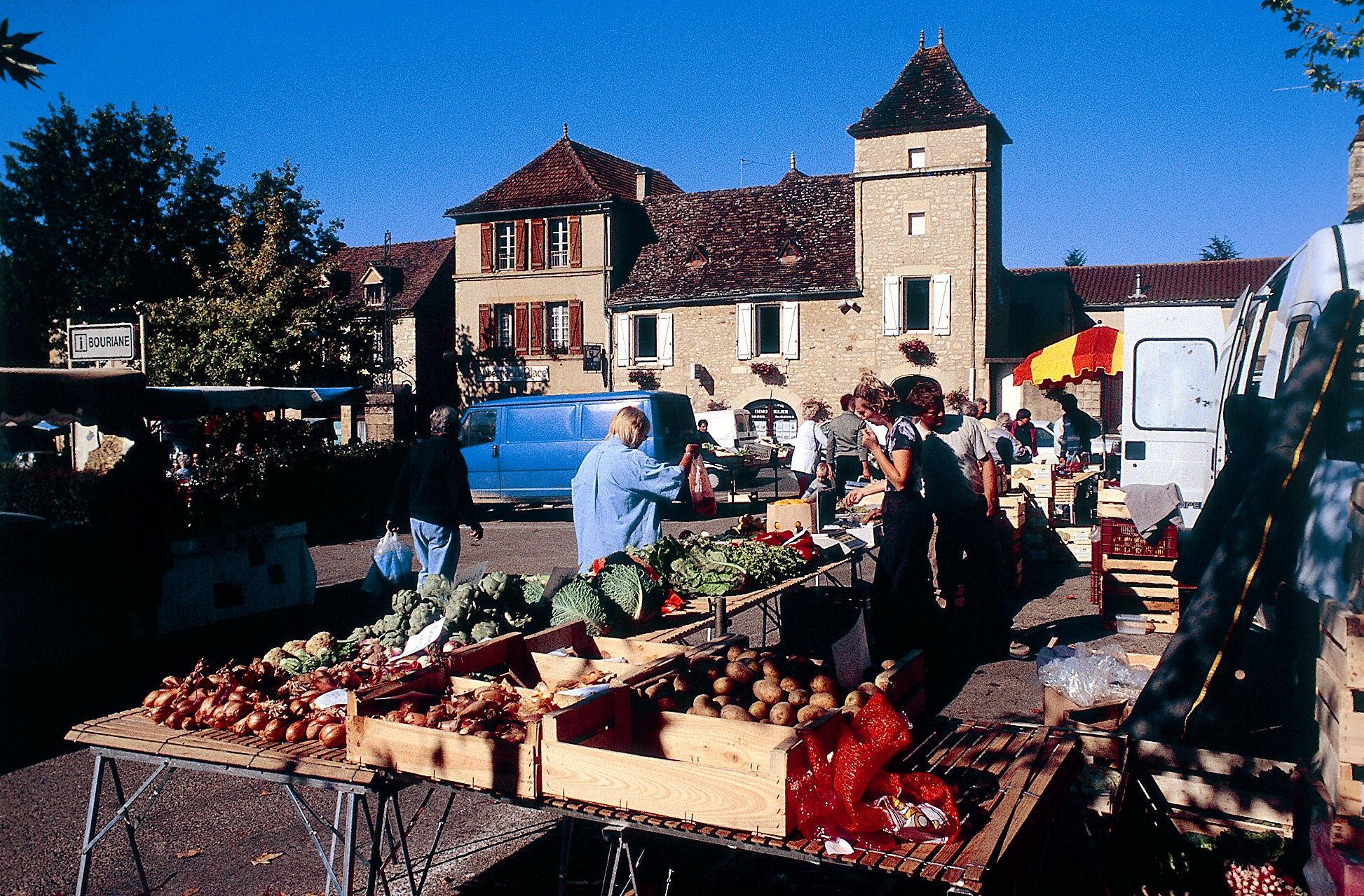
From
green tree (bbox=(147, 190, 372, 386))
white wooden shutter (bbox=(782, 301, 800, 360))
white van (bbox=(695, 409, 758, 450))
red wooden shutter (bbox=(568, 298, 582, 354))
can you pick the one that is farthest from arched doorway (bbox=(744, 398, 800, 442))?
green tree (bbox=(147, 190, 372, 386))

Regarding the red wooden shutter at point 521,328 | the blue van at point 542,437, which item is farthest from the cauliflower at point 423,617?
the red wooden shutter at point 521,328

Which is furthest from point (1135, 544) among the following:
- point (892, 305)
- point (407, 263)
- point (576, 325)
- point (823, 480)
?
point (407, 263)

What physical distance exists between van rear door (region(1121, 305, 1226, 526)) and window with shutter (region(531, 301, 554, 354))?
77.8 ft

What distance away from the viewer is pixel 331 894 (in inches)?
142

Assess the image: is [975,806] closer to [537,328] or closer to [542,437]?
[542,437]

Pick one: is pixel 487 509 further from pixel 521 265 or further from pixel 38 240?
pixel 38 240

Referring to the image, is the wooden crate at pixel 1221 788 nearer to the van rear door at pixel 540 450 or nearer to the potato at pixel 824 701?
the potato at pixel 824 701

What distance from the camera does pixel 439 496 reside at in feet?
23.7

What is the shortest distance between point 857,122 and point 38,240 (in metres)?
25.0

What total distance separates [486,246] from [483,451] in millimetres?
16472

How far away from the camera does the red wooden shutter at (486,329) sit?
31.4 m

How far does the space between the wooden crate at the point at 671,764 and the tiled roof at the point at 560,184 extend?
2814 cm

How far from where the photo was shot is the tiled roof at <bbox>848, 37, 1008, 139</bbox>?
2603 centimetres

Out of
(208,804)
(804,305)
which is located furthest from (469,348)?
(208,804)
